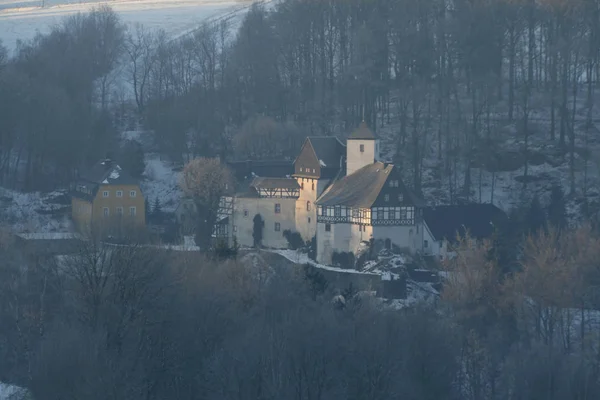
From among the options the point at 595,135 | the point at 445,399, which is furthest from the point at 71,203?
the point at 445,399

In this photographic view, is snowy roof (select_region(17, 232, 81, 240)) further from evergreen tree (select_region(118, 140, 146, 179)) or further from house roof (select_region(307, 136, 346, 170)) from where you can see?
house roof (select_region(307, 136, 346, 170))

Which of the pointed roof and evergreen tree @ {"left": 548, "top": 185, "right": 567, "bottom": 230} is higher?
the pointed roof

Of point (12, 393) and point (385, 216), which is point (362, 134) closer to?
point (385, 216)

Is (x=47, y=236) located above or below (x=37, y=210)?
below

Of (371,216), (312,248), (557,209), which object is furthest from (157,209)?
(557,209)

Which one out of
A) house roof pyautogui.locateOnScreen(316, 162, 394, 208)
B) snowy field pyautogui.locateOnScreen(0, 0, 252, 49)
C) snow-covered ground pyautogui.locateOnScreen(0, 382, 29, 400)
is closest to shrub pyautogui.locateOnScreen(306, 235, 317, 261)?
house roof pyautogui.locateOnScreen(316, 162, 394, 208)

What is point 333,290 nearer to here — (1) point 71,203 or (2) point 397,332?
(2) point 397,332
